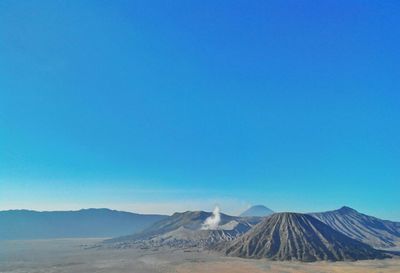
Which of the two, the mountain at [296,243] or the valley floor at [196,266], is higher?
the mountain at [296,243]

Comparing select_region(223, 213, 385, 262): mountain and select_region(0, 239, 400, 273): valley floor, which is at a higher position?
select_region(223, 213, 385, 262): mountain

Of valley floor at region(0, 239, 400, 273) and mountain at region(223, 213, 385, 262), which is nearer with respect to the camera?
valley floor at region(0, 239, 400, 273)

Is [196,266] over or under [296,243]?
under

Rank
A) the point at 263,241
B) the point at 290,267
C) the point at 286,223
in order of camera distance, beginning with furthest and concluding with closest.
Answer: the point at 286,223 < the point at 263,241 < the point at 290,267

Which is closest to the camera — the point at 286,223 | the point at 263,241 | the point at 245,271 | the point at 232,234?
the point at 245,271

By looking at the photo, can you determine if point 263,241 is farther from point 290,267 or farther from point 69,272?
point 69,272

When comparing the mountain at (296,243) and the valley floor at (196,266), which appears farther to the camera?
the mountain at (296,243)

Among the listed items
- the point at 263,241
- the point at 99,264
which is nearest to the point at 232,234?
the point at 263,241

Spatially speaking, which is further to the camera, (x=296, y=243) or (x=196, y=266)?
(x=296, y=243)
